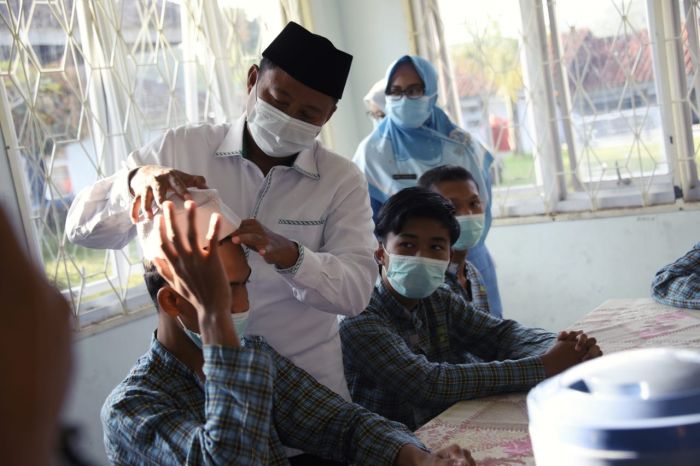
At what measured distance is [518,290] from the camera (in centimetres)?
459

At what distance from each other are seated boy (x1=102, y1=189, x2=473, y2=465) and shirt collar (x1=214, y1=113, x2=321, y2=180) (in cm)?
43

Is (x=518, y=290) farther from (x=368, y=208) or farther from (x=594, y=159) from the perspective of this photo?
(x=368, y=208)

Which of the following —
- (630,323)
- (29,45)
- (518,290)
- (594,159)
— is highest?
(29,45)

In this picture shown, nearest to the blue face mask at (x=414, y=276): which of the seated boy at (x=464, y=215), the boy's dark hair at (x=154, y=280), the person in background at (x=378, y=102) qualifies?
the seated boy at (x=464, y=215)

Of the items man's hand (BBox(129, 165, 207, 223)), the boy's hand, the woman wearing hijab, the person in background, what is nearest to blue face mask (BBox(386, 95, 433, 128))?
the woman wearing hijab

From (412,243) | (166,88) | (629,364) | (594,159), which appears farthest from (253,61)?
(629,364)

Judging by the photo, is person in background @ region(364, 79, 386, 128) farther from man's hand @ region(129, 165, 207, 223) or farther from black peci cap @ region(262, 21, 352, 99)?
man's hand @ region(129, 165, 207, 223)

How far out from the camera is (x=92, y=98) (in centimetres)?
338

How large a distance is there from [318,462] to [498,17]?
3172 mm

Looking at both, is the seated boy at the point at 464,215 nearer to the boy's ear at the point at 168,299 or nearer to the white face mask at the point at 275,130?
the white face mask at the point at 275,130

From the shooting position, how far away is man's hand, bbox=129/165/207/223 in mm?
1625

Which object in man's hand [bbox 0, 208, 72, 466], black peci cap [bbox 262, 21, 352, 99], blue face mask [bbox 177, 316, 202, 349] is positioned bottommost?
blue face mask [bbox 177, 316, 202, 349]

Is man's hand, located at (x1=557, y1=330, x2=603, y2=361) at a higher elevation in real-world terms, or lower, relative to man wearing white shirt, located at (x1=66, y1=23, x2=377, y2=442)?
lower

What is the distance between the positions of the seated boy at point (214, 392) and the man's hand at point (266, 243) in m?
0.03
